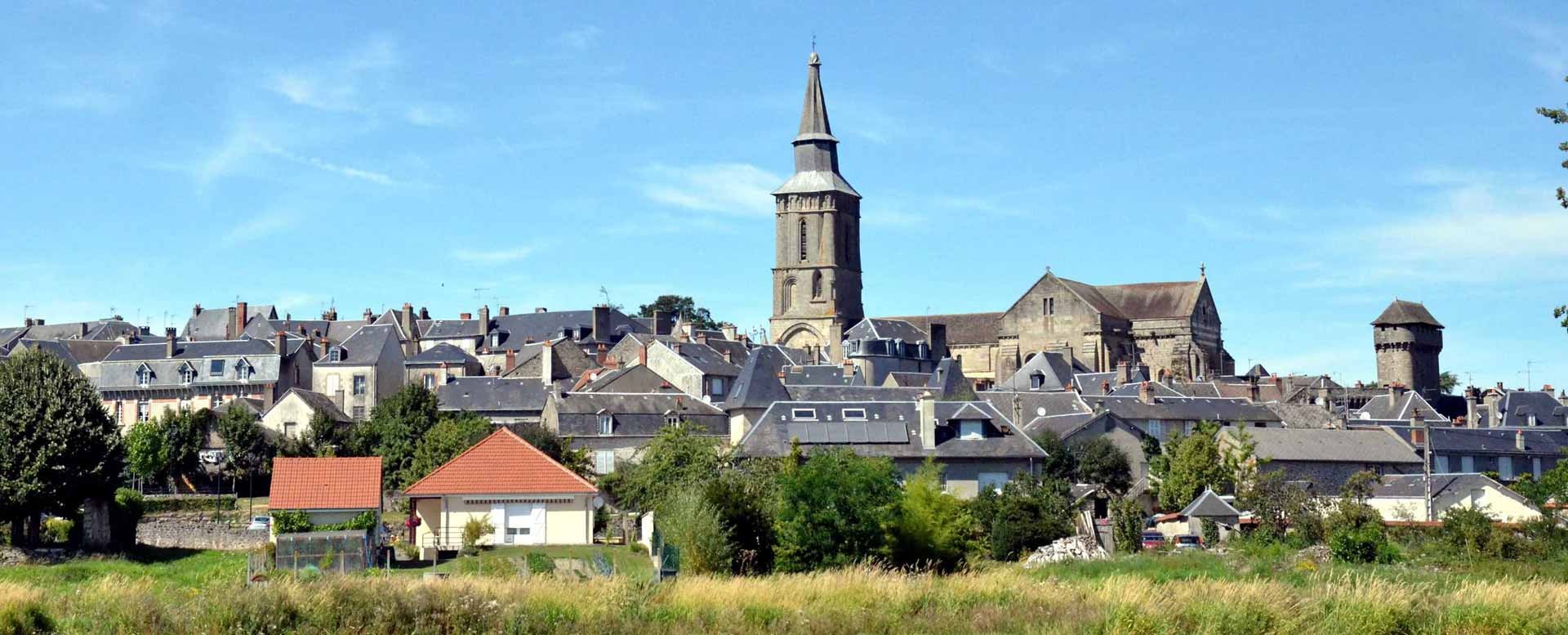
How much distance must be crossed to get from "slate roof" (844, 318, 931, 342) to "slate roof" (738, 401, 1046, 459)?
126 feet

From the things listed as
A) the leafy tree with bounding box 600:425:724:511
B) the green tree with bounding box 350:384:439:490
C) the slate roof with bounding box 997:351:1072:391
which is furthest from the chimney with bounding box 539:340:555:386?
the slate roof with bounding box 997:351:1072:391

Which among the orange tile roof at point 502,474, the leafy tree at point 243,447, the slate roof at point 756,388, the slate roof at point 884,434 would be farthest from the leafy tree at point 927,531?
the leafy tree at point 243,447

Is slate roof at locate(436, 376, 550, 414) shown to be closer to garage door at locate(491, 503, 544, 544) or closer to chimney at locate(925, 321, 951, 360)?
garage door at locate(491, 503, 544, 544)

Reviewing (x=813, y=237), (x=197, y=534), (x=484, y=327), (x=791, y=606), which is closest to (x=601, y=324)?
(x=484, y=327)

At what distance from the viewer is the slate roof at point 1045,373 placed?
84.2 metres

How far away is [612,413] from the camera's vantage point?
5519 centimetres

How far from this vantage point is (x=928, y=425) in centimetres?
4884

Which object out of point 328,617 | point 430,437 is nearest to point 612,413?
point 430,437

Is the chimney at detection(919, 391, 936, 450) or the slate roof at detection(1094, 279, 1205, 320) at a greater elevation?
the slate roof at detection(1094, 279, 1205, 320)

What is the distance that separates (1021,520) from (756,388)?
1868 centimetres

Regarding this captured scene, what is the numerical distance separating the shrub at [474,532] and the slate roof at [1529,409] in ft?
181

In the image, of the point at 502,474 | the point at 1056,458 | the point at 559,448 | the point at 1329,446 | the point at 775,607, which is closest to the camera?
the point at 775,607

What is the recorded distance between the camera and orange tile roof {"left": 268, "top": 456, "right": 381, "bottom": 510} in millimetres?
37438

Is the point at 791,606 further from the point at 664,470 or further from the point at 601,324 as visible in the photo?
the point at 601,324
